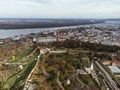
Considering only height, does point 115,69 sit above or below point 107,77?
below

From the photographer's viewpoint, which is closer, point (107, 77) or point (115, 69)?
point (107, 77)

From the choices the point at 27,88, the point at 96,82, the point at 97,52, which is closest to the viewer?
the point at 27,88

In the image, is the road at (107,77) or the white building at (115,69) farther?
the white building at (115,69)

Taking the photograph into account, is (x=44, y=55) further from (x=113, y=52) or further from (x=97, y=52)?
(x=113, y=52)

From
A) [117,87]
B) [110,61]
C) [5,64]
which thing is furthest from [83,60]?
[5,64]

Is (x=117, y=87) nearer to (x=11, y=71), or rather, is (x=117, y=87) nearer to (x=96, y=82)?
(x=96, y=82)

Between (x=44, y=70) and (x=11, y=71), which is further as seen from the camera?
(x=11, y=71)

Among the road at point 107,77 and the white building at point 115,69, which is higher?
the road at point 107,77

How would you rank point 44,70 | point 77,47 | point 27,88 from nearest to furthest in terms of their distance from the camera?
1. point 27,88
2. point 44,70
3. point 77,47

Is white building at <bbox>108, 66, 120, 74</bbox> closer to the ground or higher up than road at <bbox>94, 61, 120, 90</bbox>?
closer to the ground

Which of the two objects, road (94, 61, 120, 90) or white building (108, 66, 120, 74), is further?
white building (108, 66, 120, 74)
